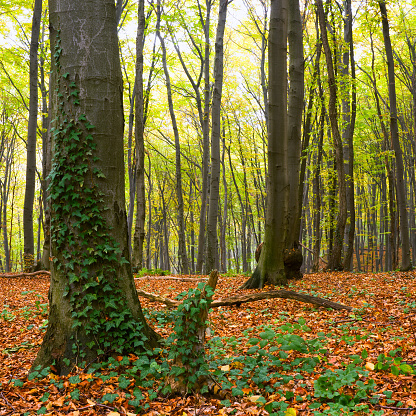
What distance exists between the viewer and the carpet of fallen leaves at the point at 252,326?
2.71 m

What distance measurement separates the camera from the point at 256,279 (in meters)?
7.05

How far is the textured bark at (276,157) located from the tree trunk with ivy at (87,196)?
12.5 ft

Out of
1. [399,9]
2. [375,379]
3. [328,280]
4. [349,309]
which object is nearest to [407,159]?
[399,9]

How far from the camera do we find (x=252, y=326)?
486 cm

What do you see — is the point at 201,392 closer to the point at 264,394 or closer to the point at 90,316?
the point at 264,394

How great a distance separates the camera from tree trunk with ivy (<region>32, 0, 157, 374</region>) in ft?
11.2

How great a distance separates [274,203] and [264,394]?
4450 mm

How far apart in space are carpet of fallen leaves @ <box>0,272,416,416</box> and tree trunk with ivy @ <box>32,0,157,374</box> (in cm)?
50

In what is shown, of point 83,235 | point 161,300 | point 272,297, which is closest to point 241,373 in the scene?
point 83,235

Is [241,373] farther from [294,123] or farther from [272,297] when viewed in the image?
[294,123]

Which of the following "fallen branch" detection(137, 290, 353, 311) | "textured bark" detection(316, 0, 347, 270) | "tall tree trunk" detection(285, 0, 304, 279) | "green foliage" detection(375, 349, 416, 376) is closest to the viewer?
"green foliage" detection(375, 349, 416, 376)

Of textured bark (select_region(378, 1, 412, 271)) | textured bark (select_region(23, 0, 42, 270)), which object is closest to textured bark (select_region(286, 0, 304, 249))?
textured bark (select_region(378, 1, 412, 271))

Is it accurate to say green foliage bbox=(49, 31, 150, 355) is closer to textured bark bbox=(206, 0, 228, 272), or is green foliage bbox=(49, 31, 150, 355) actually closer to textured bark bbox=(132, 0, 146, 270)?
textured bark bbox=(132, 0, 146, 270)

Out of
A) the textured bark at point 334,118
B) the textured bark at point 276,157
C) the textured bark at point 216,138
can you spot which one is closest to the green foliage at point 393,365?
the textured bark at point 276,157
